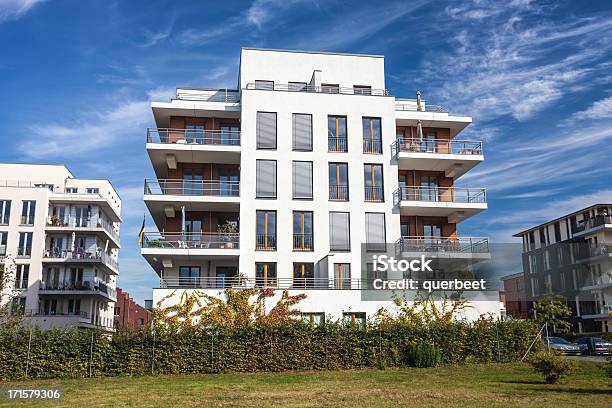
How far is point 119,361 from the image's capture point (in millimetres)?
24797

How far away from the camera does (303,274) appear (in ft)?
119

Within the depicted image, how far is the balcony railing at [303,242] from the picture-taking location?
3659 centimetres

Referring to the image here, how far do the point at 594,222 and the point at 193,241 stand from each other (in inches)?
1997

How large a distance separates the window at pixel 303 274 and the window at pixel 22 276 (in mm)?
33640

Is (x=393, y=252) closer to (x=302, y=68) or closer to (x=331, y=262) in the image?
(x=331, y=262)

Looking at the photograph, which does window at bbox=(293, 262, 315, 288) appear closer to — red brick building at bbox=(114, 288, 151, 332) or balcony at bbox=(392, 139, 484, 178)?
balcony at bbox=(392, 139, 484, 178)

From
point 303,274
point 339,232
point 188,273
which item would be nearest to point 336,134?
point 339,232

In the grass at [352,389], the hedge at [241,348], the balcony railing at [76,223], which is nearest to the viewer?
the grass at [352,389]

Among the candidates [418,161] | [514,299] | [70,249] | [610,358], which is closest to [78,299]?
[70,249]

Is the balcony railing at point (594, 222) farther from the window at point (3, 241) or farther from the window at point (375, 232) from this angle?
the window at point (3, 241)

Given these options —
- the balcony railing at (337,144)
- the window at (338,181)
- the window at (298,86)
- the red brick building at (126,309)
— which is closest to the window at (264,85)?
the window at (298,86)

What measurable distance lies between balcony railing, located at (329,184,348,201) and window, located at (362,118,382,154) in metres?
2.89

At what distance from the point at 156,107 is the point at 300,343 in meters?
19.0

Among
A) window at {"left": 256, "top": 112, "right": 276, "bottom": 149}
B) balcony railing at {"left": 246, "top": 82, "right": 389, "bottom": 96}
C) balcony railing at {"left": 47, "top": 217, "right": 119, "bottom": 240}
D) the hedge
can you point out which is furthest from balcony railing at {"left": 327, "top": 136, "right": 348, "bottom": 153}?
balcony railing at {"left": 47, "top": 217, "right": 119, "bottom": 240}
